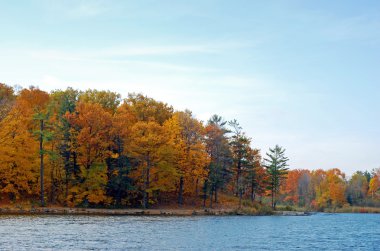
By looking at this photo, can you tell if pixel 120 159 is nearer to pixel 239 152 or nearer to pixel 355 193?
pixel 239 152

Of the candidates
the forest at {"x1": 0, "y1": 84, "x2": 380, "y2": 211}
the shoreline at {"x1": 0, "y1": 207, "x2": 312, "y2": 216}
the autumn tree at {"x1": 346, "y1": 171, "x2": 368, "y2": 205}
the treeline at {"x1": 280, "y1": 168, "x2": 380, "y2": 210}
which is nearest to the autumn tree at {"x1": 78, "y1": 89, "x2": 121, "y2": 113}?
the forest at {"x1": 0, "y1": 84, "x2": 380, "y2": 211}

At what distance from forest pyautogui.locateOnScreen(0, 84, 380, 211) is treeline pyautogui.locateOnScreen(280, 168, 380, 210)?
53787 mm

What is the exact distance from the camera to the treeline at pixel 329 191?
439 feet

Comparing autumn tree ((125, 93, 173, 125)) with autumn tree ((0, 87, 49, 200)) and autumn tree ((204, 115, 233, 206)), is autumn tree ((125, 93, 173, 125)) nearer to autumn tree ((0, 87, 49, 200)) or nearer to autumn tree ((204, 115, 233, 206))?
autumn tree ((204, 115, 233, 206))

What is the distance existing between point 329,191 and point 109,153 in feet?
280

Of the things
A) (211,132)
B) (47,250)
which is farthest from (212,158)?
(47,250)

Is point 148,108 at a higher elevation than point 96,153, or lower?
higher

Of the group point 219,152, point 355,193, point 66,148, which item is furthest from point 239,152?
point 355,193

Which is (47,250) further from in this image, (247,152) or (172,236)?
(247,152)

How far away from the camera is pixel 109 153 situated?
72.1 meters

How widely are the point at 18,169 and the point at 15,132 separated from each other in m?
5.61

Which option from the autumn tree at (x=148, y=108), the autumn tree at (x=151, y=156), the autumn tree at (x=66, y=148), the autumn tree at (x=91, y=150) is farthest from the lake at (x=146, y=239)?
the autumn tree at (x=148, y=108)

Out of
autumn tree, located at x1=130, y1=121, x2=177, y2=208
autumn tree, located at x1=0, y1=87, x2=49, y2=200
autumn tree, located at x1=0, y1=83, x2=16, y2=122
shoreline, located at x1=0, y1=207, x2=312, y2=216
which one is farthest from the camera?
autumn tree, located at x1=130, y1=121, x2=177, y2=208

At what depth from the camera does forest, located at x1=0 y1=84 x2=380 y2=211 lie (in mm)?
68200
